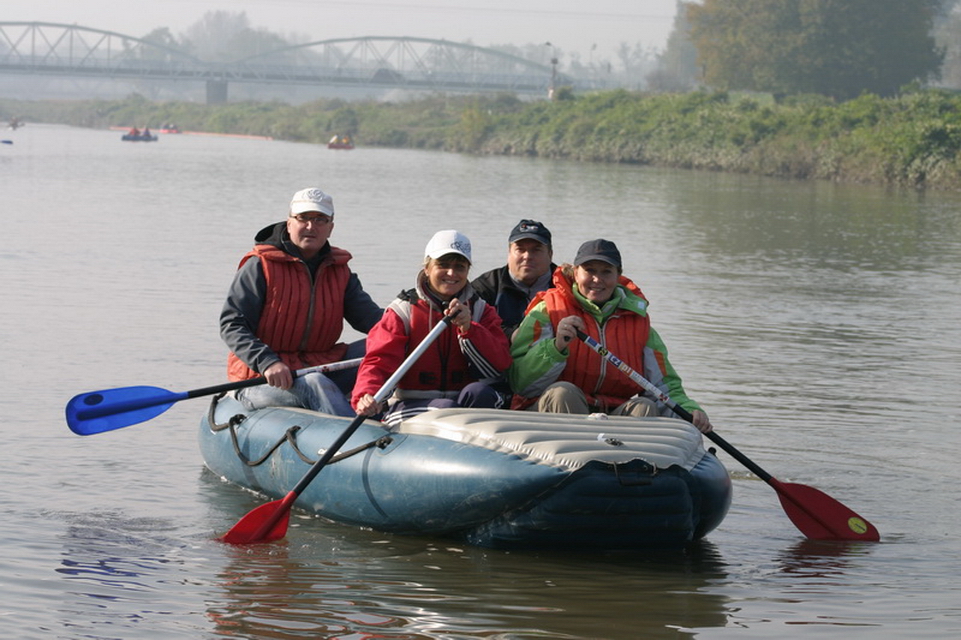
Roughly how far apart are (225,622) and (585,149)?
45.0 metres

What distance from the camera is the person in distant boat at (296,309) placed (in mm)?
6609

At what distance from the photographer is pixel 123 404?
262 inches

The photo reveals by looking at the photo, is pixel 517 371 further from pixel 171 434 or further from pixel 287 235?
pixel 171 434

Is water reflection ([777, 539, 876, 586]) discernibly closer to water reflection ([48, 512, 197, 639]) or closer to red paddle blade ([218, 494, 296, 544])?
red paddle blade ([218, 494, 296, 544])

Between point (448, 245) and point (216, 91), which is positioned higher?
point (216, 91)

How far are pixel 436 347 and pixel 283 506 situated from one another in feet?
3.01

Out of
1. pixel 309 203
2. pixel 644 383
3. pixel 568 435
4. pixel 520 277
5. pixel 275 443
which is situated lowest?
pixel 275 443

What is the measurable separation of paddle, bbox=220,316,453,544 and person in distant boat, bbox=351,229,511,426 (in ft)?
0.26

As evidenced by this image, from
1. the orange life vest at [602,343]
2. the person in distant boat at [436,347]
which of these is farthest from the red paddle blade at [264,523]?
the orange life vest at [602,343]

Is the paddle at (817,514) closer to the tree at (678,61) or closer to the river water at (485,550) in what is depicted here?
the river water at (485,550)

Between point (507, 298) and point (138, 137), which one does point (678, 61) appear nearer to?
point (138, 137)

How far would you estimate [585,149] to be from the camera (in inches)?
1935

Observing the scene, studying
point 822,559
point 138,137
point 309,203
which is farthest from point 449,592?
point 138,137

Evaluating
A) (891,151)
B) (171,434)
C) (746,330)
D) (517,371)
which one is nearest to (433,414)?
(517,371)
